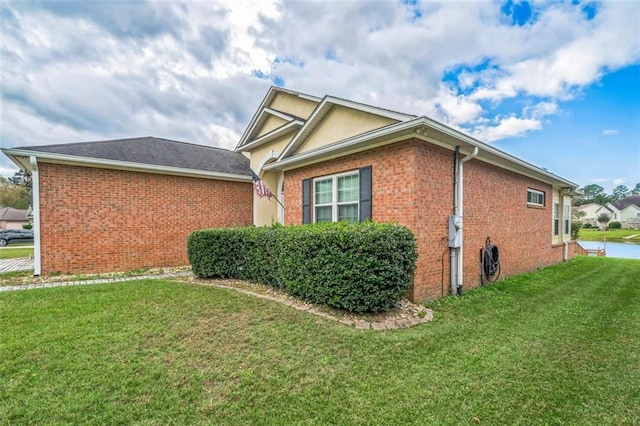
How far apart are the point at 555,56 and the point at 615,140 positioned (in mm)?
12166

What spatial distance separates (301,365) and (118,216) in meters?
9.14

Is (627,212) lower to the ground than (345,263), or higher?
higher

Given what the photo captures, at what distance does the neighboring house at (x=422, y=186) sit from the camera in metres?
5.65

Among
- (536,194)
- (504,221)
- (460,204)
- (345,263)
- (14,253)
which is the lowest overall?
(14,253)

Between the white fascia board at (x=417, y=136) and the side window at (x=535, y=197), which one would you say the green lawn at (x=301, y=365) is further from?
the side window at (x=535, y=197)

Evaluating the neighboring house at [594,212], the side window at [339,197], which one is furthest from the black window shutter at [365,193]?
the neighboring house at [594,212]

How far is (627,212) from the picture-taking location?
171 ft

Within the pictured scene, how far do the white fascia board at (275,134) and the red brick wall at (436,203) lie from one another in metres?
1.91

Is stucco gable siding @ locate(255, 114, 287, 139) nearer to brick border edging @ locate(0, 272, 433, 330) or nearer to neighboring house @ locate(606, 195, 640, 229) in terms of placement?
brick border edging @ locate(0, 272, 433, 330)

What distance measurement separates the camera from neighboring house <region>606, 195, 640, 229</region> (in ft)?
164

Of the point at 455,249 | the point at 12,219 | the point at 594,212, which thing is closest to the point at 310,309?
the point at 455,249

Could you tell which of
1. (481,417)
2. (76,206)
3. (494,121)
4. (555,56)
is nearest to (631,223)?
(494,121)

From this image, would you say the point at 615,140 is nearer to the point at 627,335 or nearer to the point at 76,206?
the point at 627,335

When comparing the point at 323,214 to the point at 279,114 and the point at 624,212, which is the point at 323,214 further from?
the point at 624,212
